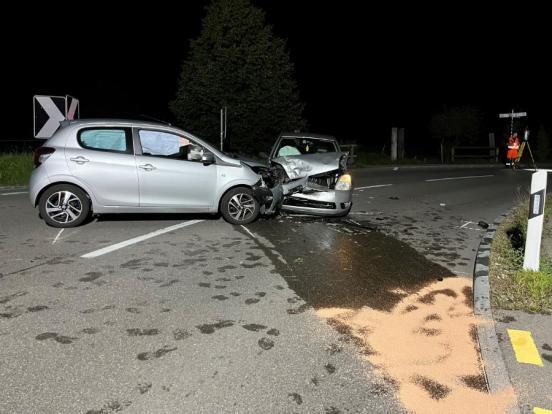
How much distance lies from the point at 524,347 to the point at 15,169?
13.9 m

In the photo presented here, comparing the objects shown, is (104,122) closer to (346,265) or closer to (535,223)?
(346,265)

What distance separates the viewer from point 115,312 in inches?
179

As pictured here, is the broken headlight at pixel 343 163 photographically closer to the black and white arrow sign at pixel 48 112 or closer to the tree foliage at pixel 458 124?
the black and white arrow sign at pixel 48 112

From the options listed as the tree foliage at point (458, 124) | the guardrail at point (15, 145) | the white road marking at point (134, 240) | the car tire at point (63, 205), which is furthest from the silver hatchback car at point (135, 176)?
the tree foliage at point (458, 124)

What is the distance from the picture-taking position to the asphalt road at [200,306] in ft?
10.7

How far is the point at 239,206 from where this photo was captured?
Answer: 864 centimetres

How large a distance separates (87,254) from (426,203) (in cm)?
826

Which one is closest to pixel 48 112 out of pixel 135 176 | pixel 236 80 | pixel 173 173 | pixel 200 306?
pixel 135 176

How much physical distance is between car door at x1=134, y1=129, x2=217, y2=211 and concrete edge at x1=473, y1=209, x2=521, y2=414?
4.23m

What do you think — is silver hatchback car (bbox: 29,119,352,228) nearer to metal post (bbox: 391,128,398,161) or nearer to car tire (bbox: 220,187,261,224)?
car tire (bbox: 220,187,261,224)

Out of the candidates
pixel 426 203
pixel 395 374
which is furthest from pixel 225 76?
pixel 395 374

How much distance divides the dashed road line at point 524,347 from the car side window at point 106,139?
6.02 metres

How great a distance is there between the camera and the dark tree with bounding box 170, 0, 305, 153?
65.6 feet

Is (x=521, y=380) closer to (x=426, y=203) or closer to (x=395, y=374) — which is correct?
(x=395, y=374)
